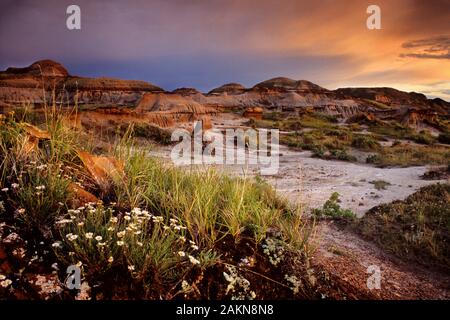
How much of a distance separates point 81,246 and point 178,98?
55.2 meters

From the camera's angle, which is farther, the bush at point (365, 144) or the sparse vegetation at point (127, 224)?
the bush at point (365, 144)

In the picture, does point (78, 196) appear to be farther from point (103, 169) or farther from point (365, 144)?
point (365, 144)

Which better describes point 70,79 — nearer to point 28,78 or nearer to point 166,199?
point 28,78

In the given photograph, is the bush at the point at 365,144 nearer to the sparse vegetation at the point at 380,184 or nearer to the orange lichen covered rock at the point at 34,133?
the sparse vegetation at the point at 380,184

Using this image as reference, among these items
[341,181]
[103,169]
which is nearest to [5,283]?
[103,169]

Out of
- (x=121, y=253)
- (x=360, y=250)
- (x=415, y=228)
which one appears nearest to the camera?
(x=121, y=253)

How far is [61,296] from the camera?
2.42 meters

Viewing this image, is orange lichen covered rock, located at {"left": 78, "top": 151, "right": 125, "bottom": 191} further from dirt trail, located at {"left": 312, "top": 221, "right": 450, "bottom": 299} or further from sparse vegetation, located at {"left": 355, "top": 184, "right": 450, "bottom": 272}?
sparse vegetation, located at {"left": 355, "top": 184, "right": 450, "bottom": 272}

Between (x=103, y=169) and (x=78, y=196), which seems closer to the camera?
(x=78, y=196)

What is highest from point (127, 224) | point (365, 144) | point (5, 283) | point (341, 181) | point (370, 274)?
point (365, 144)

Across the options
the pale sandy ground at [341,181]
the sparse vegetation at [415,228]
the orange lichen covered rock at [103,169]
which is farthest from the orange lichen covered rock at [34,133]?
the sparse vegetation at [415,228]

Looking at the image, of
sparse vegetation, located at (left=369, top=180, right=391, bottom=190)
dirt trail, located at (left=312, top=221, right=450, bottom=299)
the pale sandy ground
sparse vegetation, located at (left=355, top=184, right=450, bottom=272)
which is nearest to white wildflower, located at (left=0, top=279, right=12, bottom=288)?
dirt trail, located at (left=312, top=221, right=450, bottom=299)

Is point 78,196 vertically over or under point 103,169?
under
